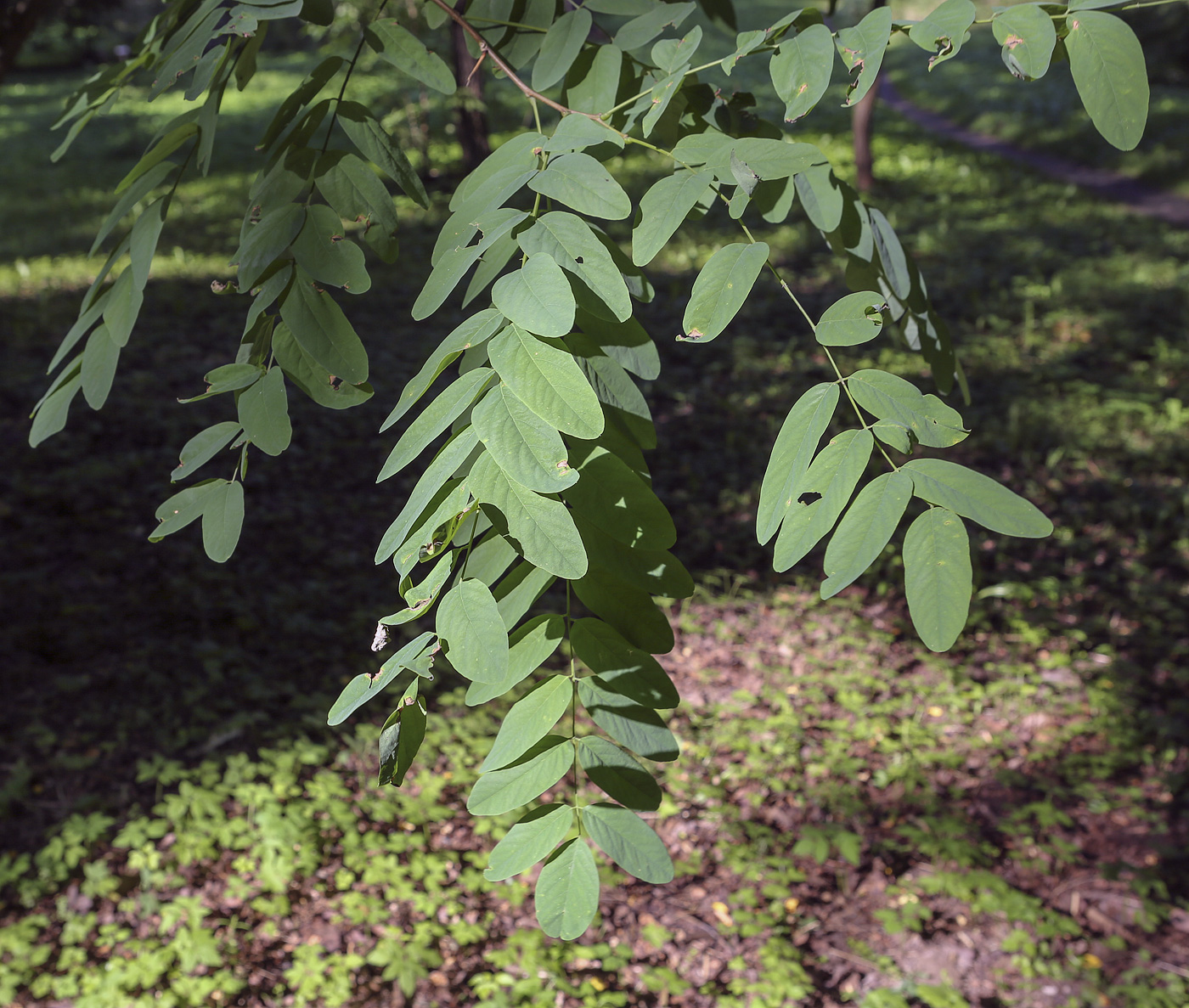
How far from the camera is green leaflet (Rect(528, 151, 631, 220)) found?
1067mm

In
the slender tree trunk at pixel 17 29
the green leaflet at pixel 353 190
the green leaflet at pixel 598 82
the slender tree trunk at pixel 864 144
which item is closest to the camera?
the green leaflet at pixel 353 190

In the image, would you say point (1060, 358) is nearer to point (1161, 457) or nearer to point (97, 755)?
point (1161, 457)

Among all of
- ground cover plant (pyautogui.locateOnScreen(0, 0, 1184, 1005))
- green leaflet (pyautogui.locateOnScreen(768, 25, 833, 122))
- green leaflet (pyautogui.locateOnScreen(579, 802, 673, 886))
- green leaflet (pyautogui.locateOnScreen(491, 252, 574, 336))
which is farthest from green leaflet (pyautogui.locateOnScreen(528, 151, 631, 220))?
ground cover plant (pyautogui.locateOnScreen(0, 0, 1184, 1005))

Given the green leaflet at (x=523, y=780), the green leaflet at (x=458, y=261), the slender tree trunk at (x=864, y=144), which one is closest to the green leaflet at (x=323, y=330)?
the green leaflet at (x=458, y=261)

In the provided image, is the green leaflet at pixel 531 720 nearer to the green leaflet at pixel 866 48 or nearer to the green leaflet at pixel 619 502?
the green leaflet at pixel 619 502

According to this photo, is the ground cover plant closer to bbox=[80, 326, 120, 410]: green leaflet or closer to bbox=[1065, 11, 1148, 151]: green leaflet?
bbox=[80, 326, 120, 410]: green leaflet

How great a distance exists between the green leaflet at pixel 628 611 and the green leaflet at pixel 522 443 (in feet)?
0.83

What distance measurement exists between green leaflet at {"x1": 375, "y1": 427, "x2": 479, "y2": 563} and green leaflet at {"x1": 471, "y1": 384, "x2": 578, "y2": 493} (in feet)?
0.12

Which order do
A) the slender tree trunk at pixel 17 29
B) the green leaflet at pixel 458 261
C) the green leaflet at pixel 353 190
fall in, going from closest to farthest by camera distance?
the green leaflet at pixel 458 261 < the green leaflet at pixel 353 190 < the slender tree trunk at pixel 17 29

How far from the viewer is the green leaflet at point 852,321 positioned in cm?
105

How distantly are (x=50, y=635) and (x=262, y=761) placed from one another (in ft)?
4.95

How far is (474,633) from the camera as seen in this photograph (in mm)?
924

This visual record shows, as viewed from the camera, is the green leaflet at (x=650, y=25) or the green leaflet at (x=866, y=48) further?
the green leaflet at (x=650, y=25)

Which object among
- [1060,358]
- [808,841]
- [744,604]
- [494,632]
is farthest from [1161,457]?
[494,632]
